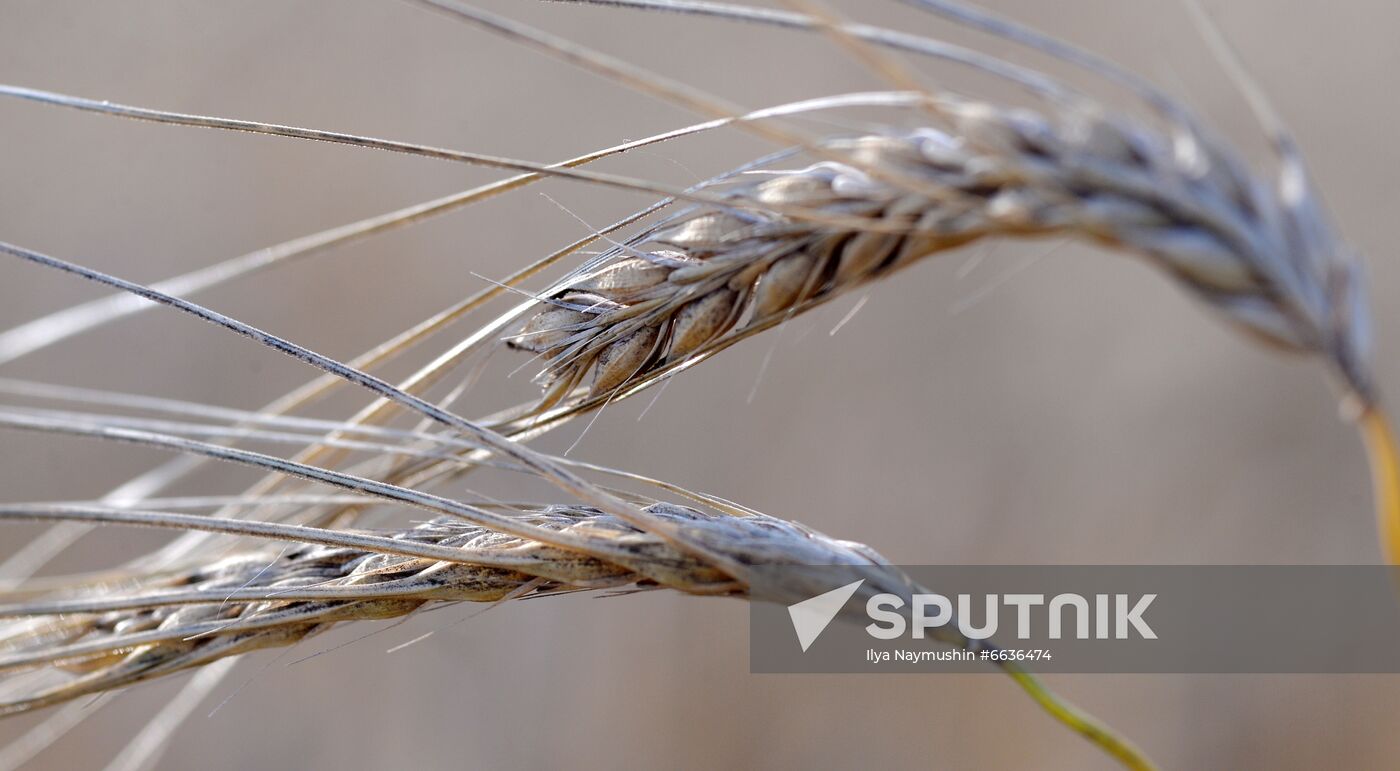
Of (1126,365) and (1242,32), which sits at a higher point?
(1242,32)

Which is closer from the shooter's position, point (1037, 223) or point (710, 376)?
point (1037, 223)

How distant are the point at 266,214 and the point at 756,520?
1.62 m

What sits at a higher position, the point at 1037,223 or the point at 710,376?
the point at 710,376

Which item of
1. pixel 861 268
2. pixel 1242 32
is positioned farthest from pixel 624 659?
pixel 1242 32

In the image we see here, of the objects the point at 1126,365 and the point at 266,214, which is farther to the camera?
the point at 266,214

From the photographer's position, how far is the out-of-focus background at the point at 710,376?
1497mm

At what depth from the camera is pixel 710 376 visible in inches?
67.7

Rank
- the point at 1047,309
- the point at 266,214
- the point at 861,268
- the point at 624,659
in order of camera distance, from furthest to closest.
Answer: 1. the point at 266,214
2. the point at 1047,309
3. the point at 624,659
4. the point at 861,268

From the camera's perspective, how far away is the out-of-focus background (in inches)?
58.9

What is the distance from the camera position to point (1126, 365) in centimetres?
161

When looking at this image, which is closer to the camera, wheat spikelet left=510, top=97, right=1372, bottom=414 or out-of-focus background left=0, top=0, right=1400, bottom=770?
wheat spikelet left=510, top=97, right=1372, bottom=414

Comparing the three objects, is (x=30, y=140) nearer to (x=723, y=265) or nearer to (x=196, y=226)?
A: (x=196, y=226)

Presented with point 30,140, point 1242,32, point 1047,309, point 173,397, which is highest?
point 1242,32

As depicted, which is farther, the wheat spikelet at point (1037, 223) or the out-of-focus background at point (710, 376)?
the out-of-focus background at point (710, 376)
